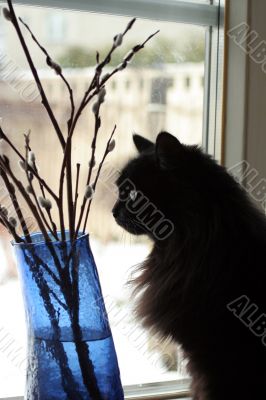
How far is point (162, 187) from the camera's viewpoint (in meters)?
1.25

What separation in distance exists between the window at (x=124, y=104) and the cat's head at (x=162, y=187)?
0.76 ft

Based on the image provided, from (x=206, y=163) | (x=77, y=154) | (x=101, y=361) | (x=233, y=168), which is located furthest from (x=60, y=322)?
(x=233, y=168)

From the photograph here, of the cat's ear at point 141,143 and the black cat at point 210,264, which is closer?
the black cat at point 210,264

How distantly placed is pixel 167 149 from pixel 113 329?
70 cm

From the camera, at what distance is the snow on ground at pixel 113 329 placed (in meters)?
1.54

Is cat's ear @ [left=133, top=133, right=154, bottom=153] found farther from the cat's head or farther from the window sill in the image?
the window sill

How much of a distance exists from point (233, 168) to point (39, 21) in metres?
0.70

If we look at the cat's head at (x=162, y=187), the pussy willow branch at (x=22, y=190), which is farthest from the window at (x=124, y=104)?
the pussy willow branch at (x=22, y=190)

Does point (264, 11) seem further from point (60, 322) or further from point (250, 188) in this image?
point (60, 322)

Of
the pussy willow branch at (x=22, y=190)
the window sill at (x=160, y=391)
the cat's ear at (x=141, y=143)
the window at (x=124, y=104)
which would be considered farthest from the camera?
the window sill at (x=160, y=391)

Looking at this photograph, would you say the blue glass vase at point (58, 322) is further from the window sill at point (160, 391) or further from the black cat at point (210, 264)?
the window sill at point (160, 391)

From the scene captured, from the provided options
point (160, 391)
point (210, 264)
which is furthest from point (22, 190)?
point (160, 391)

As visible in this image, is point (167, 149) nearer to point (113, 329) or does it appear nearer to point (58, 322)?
point (58, 322)

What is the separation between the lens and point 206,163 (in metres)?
1.25
